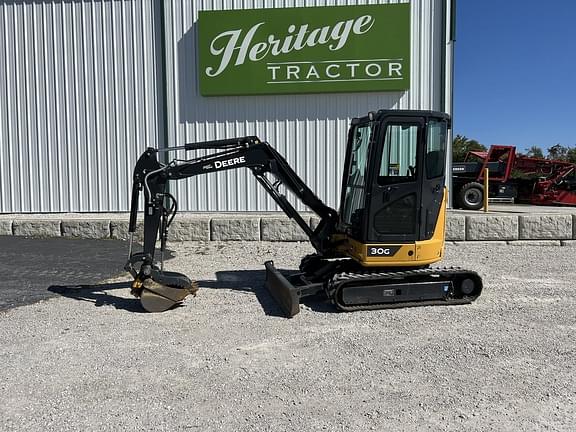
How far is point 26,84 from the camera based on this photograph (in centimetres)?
1342

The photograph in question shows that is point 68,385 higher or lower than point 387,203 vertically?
lower

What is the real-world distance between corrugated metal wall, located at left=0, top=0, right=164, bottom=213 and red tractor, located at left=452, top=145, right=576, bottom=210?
10.1 meters

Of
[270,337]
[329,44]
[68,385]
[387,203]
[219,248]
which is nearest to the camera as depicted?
[68,385]

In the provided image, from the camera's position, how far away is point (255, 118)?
1312cm

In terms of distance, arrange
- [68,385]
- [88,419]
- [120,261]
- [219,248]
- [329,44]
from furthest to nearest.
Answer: [329,44]
[219,248]
[120,261]
[68,385]
[88,419]

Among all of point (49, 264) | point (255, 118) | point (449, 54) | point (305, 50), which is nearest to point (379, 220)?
point (49, 264)

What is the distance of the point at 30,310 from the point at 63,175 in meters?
7.55

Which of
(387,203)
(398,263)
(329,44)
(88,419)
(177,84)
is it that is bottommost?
(88,419)

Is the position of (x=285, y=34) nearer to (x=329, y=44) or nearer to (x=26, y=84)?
(x=329, y=44)

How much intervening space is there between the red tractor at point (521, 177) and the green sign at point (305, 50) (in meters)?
5.82

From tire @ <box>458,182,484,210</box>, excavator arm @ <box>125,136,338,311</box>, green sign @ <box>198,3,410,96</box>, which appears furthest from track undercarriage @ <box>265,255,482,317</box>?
tire @ <box>458,182,484,210</box>

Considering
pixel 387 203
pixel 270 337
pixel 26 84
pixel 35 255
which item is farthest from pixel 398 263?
pixel 26 84

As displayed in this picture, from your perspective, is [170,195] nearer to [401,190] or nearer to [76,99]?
[401,190]

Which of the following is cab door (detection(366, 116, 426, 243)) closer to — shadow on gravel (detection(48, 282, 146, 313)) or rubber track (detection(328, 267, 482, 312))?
rubber track (detection(328, 267, 482, 312))
